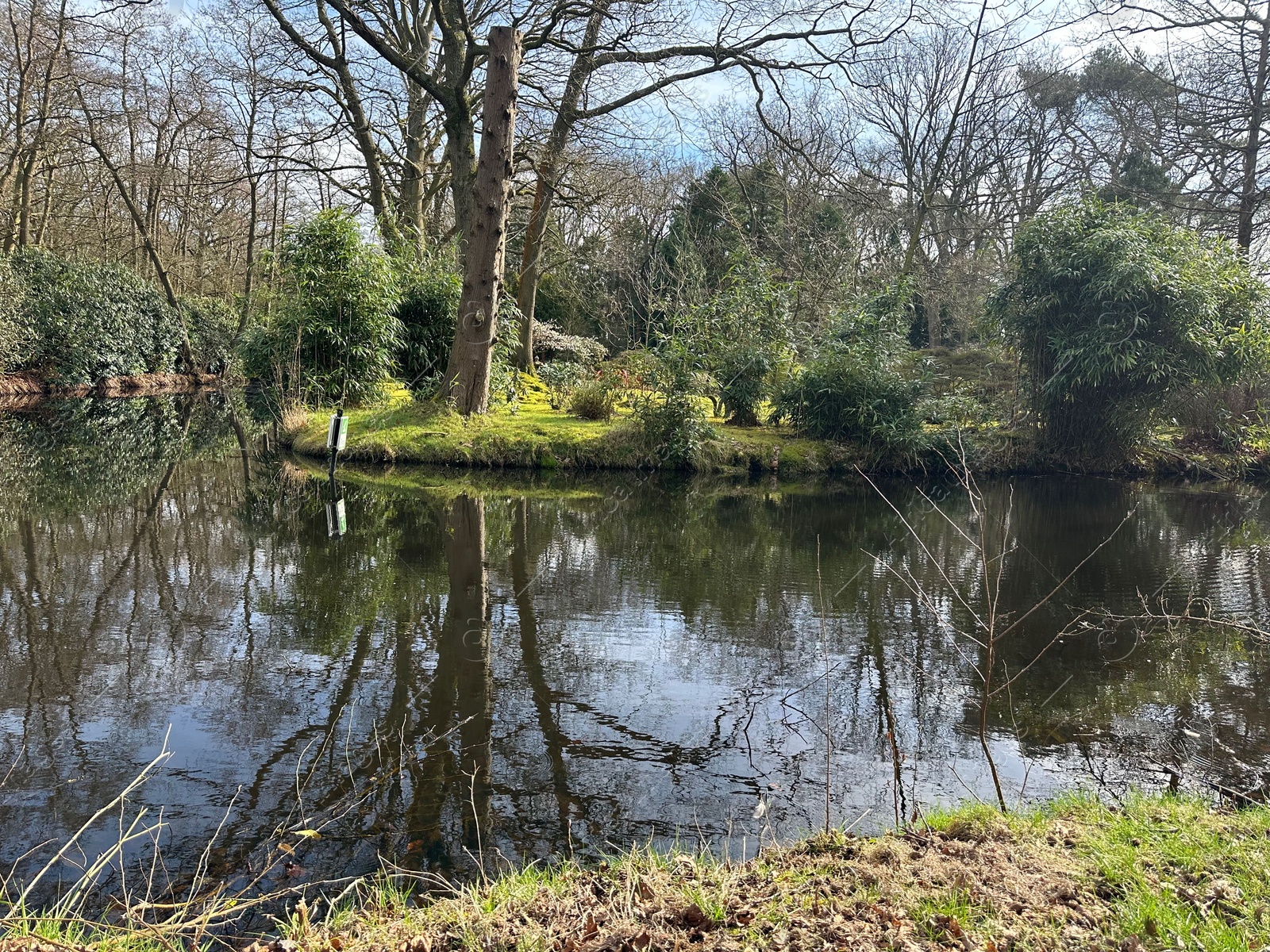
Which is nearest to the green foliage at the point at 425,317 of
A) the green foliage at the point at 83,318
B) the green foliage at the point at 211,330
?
the green foliage at the point at 83,318

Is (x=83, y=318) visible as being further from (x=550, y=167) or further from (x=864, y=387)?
(x=864, y=387)

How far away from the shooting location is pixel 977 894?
8.80 ft

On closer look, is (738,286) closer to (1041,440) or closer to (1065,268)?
(1065,268)

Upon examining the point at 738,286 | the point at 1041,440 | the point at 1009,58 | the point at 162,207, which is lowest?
the point at 1041,440

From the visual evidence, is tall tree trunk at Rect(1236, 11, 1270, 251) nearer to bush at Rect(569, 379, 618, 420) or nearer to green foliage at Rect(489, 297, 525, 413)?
bush at Rect(569, 379, 618, 420)

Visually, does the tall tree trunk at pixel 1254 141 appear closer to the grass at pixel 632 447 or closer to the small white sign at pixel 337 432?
the grass at pixel 632 447

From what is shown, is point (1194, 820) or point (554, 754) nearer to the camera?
point (1194, 820)

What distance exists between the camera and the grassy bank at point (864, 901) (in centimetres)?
241

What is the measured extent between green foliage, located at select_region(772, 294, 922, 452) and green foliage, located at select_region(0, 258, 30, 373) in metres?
16.8

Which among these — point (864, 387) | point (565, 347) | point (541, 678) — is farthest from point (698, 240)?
point (541, 678)

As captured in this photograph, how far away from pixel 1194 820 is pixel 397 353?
16.1 m

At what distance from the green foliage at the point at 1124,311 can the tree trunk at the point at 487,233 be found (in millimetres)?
9076

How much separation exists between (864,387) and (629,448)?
418 centimetres

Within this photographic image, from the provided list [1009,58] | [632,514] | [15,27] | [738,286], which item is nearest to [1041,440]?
[738,286]
